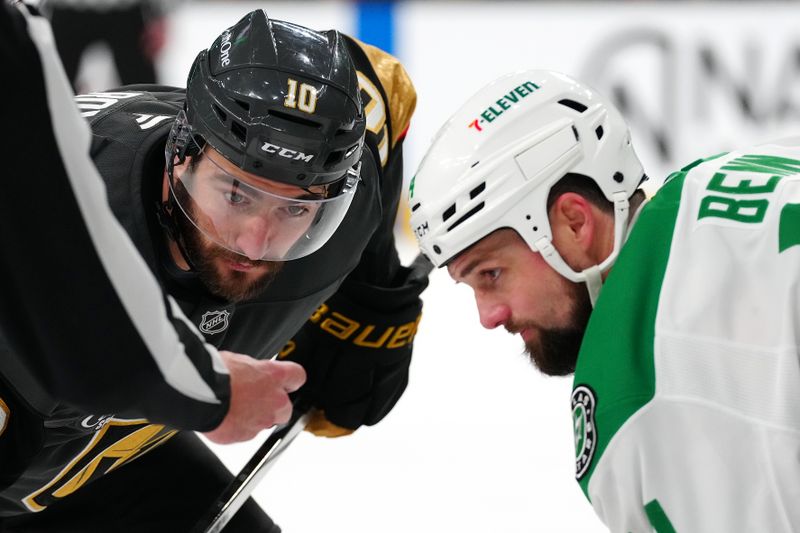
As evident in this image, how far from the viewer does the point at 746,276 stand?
5.25 feet

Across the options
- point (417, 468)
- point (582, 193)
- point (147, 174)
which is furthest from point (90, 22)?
point (582, 193)

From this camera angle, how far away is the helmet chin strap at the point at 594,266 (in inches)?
77.9

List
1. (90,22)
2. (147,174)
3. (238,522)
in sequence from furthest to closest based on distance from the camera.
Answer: (90,22) → (238,522) → (147,174)

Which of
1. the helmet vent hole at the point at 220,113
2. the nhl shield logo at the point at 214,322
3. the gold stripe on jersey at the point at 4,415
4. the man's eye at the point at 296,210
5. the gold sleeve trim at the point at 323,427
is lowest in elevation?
the gold sleeve trim at the point at 323,427

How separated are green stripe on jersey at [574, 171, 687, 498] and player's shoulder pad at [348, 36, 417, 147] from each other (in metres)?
1.25

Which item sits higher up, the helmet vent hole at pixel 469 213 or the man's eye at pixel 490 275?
the helmet vent hole at pixel 469 213

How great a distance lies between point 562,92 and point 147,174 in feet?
2.66

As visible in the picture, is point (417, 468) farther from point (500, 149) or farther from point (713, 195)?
point (713, 195)

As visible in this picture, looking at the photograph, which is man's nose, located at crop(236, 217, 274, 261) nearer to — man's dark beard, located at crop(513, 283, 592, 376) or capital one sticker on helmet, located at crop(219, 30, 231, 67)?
capital one sticker on helmet, located at crop(219, 30, 231, 67)

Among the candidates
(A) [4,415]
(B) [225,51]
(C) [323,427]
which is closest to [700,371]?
(B) [225,51]

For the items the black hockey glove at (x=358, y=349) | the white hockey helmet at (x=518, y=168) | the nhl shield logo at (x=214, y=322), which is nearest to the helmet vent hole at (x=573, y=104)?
the white hockey helmet at (x=518, y=168)

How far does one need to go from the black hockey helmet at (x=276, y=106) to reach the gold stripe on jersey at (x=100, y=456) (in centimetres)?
65

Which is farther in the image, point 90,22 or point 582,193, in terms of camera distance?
point 90,22

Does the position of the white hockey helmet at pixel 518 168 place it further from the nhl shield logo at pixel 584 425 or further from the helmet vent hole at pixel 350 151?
the nhl shield logo at pixel 584 425
